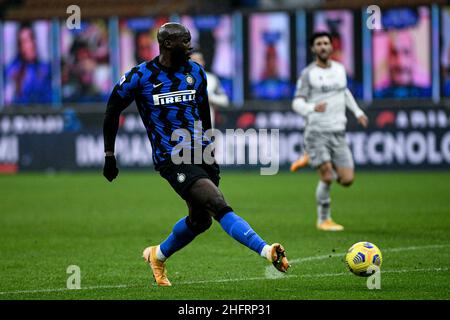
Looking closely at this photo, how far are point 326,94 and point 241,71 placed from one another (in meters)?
11.6

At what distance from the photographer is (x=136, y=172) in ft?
82.9

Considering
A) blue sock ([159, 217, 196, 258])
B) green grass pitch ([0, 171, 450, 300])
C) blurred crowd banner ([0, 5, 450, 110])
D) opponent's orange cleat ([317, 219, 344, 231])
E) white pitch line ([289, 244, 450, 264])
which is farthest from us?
blurred crowd banner ([0, 5, 450, 110])

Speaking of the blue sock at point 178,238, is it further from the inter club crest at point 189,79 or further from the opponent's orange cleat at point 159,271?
the inter club crest at point 189,79

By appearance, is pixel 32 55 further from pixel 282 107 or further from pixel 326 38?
pixel 326 38

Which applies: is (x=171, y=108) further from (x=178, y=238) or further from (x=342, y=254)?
(x=342, y=254)

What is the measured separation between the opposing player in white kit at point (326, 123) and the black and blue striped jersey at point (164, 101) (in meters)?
4.99

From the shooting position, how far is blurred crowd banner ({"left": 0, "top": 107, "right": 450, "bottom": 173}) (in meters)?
22.7

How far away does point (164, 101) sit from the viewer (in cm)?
858

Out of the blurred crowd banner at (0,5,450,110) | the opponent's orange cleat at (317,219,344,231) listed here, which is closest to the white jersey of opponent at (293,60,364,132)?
the opponent's orange cleat at (317,219,344,231)

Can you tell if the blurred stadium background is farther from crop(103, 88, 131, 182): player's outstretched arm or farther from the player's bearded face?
crop(103, 88, 131, 182): player's outstretched arm

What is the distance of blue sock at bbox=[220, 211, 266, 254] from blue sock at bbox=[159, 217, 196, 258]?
61 centimetres

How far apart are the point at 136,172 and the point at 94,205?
772 centimetres
